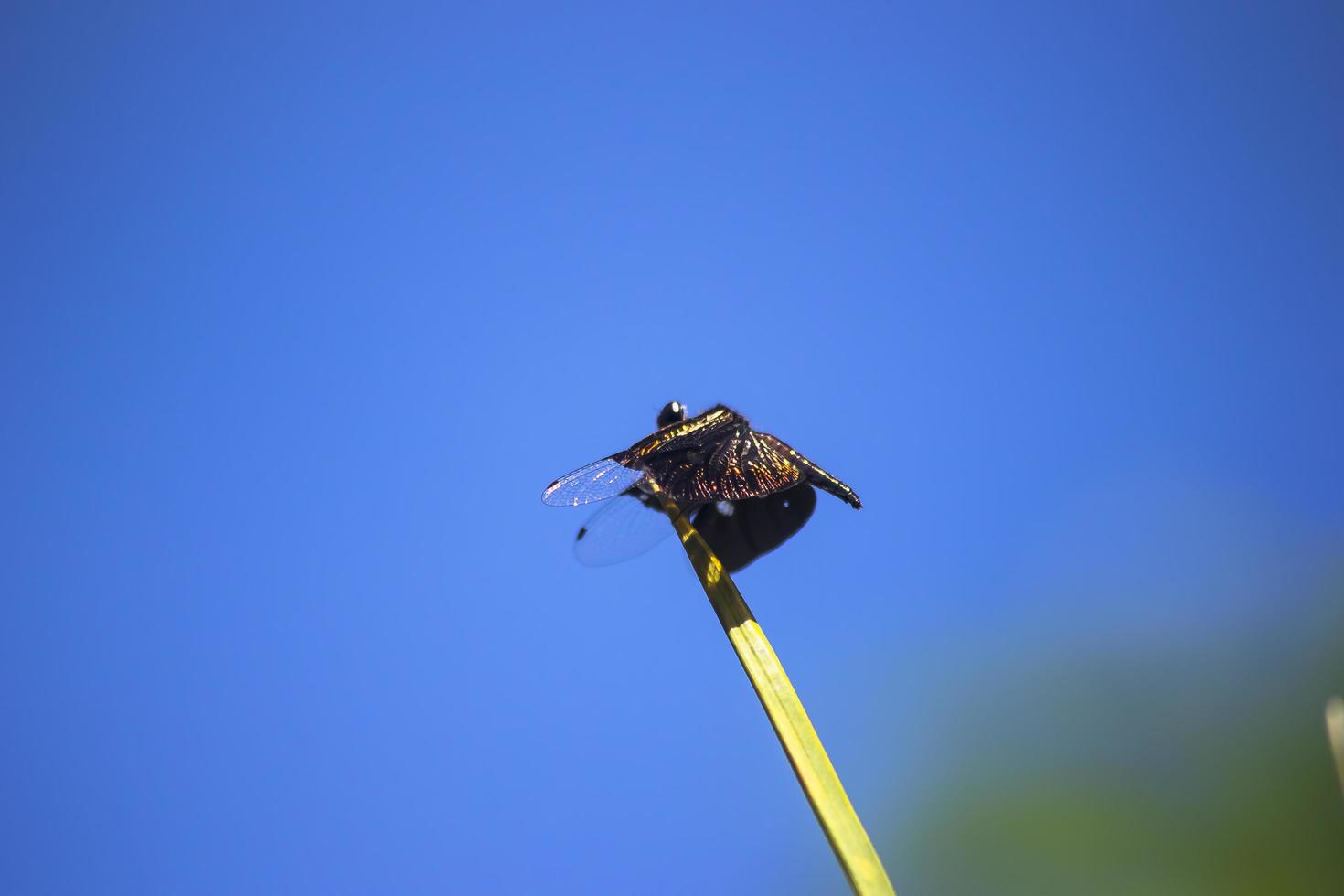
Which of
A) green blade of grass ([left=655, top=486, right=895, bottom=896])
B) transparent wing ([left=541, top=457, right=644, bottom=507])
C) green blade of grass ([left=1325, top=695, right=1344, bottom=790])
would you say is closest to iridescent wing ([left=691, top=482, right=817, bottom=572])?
transparent wing ([left=541, top=457, right=644, bottom=507])

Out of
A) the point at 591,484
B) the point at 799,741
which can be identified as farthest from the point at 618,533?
the point at 799,741

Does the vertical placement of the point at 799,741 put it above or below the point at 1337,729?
above

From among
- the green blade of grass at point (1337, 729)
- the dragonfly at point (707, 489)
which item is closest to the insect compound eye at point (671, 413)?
Answer: the dragonfly at point (707, 489)

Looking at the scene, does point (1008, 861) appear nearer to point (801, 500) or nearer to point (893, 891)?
point (801, 500)

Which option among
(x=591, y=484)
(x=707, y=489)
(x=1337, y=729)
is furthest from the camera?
(x=591, y=484)

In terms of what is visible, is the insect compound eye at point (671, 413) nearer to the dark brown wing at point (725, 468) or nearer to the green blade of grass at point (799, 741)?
the dark brown wing at point (725, 468)

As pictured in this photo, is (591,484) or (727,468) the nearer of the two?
(727,468)

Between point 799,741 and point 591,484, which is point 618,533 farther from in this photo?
point 799,741
